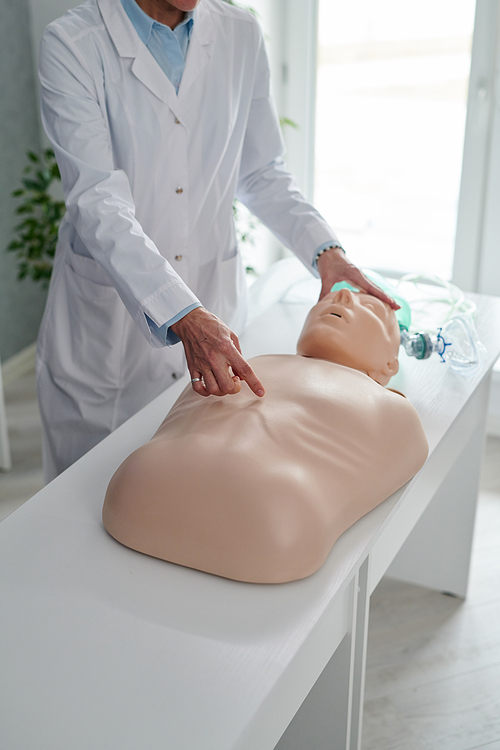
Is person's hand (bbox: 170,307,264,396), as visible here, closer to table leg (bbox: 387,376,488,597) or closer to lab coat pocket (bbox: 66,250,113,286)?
lab coat pocket (bbox: 66,250,113,286)

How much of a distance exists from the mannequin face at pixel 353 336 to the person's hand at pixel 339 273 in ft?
0.24

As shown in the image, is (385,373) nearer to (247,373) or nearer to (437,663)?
(247,373)

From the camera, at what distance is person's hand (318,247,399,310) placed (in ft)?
4.58

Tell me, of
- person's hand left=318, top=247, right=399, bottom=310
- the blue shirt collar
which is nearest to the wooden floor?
person's hand left=318, top=247, right=399, bottom=310

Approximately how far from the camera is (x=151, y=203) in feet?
4.64

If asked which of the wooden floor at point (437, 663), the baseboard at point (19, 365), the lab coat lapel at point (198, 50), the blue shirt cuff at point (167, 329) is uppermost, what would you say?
the lab coat lapel at point (198, 50)

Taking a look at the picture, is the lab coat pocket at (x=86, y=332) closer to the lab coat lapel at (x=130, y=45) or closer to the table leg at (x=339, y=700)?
the lab coat lapel at (x=130, y=45)

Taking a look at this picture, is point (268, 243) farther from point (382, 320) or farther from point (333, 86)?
point (382, 320)

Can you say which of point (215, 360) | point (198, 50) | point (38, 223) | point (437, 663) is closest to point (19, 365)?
point (38, 223)

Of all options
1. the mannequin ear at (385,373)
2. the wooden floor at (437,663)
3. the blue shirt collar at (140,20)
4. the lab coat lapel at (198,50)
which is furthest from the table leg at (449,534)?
the blue shirt collar at (140,20)

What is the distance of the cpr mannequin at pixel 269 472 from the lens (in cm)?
89

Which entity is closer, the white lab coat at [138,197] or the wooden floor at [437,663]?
the white lab coat at [138,197]

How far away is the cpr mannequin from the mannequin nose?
0.50 ft

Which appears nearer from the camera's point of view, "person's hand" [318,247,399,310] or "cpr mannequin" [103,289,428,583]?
"cpr mannequin" [103,289,428,583]
